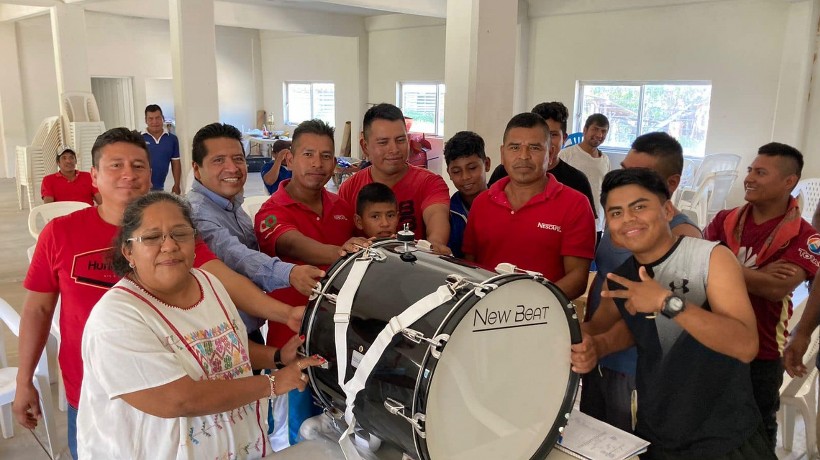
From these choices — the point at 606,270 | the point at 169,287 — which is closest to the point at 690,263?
the point at 606,270

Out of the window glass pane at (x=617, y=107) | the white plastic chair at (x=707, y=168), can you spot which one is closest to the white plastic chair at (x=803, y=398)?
the white plastic chair at (x=707, y=168)

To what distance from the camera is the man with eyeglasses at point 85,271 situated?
175 centimetres

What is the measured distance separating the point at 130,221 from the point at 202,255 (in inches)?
12.8

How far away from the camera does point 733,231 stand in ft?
7.72

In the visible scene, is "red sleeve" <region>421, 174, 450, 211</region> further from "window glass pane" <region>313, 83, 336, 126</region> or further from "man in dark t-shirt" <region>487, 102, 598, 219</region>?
"window glass pane" <region>313, 83, 336, 126</region>

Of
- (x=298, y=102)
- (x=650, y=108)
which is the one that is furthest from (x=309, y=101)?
(x=650, y=108)

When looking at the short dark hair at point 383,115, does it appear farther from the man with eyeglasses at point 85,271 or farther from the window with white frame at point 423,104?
the window with white frame at point 423,104

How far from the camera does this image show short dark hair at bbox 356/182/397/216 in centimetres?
219

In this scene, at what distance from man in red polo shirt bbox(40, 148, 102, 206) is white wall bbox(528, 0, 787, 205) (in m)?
7.01

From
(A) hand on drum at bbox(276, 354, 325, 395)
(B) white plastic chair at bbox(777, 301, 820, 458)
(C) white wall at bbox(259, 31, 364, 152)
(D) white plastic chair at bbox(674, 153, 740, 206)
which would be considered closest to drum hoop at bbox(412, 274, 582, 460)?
(A) hand on drum at bbox(276, 354, 325, 395)

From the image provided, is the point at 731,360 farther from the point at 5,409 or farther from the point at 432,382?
the point at 5,409

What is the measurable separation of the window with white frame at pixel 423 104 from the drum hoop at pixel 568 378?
10539mm

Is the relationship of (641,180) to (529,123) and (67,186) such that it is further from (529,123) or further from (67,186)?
(67,186)

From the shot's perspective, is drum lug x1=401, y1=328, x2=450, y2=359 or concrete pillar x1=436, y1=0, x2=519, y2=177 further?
concrete pillar x1=436, y1=0, x2=519, y2=177
